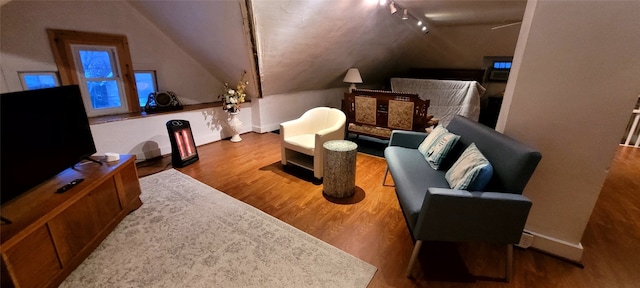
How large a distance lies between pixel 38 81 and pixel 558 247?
5262 millimetres

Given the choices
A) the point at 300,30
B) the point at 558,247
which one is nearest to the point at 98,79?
the point at 300,30

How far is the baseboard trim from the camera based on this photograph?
5.86ft

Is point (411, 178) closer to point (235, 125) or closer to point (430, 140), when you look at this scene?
point (430, 140)

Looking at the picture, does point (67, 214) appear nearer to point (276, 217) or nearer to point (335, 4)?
point (276, 217)

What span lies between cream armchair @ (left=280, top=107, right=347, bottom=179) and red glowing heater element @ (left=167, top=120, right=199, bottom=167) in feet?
4.31

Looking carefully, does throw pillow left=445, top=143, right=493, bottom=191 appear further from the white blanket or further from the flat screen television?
the white blanket

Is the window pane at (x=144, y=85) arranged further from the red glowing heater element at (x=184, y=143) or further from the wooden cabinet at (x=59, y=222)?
the wooden cabinet at (x=59, y=222)

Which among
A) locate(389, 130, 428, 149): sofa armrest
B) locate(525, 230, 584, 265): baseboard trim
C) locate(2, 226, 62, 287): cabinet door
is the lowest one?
locate(525, 230, 584, 265): baseboard trim

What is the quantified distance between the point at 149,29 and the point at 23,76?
1479 millimetres

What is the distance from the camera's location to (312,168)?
2.93m

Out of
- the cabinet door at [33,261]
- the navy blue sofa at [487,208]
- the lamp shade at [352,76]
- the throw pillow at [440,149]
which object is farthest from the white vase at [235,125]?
the navy blue sofa at [487,208]

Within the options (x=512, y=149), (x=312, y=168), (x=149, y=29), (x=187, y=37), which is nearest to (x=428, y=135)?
(x=512, y=149)

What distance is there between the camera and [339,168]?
8.07 feet

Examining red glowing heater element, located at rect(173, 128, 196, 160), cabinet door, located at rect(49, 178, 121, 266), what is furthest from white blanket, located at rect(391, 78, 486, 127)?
cabinet door, located at rect(49, 178, 121, 266)
